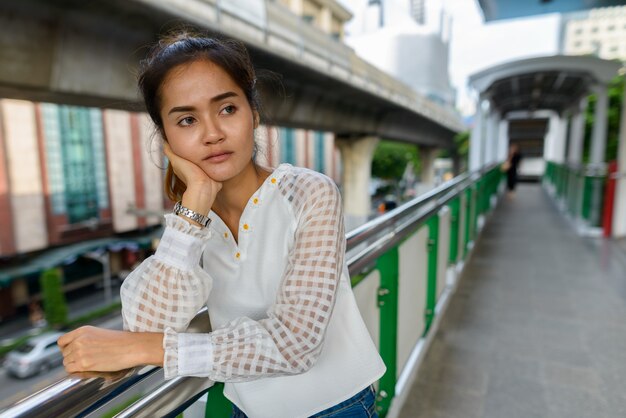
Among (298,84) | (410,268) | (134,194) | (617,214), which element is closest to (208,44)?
(410,268)

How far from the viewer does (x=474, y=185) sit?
6.46 metres

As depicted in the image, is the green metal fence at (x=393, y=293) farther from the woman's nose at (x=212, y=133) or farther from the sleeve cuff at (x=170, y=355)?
the woman's nose at (x=212, y=133)

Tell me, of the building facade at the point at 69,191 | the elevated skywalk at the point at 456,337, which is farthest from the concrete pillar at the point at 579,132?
the building facade at the point at 69,191

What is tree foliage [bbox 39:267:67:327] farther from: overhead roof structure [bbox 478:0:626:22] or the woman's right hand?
the woman's right hand

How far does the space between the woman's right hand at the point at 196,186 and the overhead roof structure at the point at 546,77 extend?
905cm

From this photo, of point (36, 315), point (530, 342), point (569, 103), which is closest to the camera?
point (530, 342)

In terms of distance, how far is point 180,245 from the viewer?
0.96 m

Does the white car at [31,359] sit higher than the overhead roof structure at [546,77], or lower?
lower

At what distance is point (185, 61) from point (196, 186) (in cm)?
29

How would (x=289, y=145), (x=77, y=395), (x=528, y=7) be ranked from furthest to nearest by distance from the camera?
1. (x=289, y=145)
2. (x=528, y=7)
3. (x=77, y=395)

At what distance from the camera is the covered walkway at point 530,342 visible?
282cm

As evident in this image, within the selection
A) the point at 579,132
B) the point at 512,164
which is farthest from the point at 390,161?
the point at 579,132

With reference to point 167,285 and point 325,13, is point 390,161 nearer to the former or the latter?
point 325,13

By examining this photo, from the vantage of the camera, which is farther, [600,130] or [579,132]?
[579,132]
